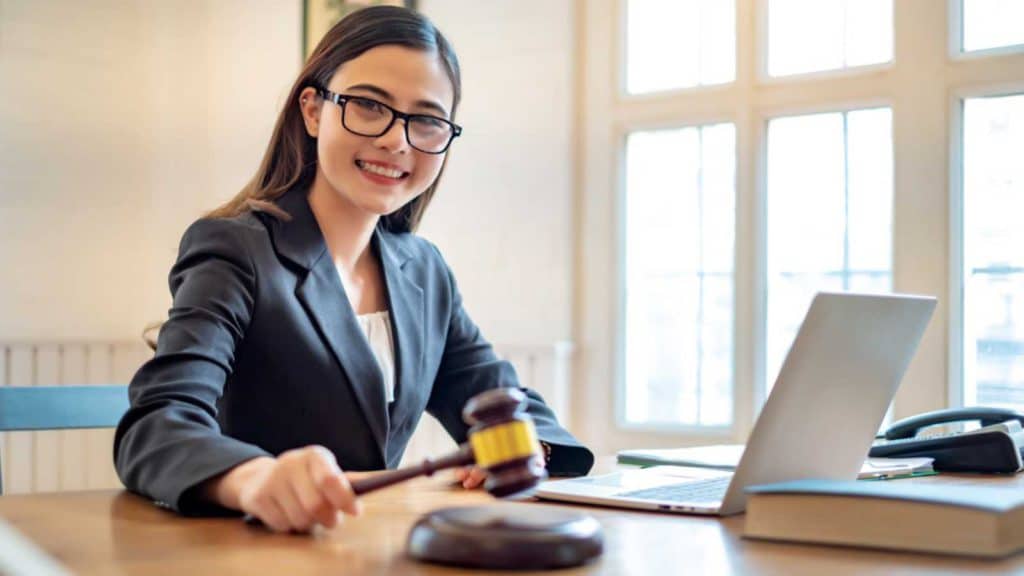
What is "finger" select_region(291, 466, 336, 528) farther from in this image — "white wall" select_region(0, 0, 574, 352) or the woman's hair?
"white wall" select_region(0, 0, 574, 352)

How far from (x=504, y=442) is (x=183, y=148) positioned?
4.19 m

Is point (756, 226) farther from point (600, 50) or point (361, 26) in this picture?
point (361, 26)

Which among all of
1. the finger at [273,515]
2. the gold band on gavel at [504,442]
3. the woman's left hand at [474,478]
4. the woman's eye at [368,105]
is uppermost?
the woman's eye at [368,105]

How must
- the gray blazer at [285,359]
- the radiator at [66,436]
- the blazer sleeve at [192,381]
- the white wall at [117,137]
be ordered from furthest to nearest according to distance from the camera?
the white wall at [117,137], the radiator at [66,436], the gray blazer at [285,359], the blazer sleeve at [192,381]

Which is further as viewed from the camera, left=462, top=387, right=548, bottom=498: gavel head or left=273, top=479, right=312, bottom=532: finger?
left=273, top=479, right=312, bottom=532: finger

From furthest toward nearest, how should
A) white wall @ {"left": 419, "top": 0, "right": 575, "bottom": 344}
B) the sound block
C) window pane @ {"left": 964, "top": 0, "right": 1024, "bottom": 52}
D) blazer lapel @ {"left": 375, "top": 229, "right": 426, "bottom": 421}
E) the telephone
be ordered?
white wall @ {"left": 419, "top": 0, "right": 575, "bottom": 344}, window pane @ {"left": 964, "top": 0, "right": 1024, "bottom": 52}, blazer lapel @ {"left": 375, "top": 229, "right": 426, "bottom": 421}, the telephone, the sound block

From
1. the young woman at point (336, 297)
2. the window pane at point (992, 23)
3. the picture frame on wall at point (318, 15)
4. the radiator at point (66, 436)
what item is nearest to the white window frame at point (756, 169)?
the window pane at point (992, 23)

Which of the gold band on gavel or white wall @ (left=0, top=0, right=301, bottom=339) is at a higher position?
white wall @ (left=0, top=0, right=301, bottom=339)

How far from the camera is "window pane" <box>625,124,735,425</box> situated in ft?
11.8

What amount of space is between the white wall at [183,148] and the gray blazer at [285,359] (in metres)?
2.15

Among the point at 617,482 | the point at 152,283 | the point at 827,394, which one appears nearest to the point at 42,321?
the point at 152,283

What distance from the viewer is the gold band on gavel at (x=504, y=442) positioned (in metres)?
0.82

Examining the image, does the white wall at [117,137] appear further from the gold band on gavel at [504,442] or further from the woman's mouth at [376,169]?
the gold band on gavel at [504,442]

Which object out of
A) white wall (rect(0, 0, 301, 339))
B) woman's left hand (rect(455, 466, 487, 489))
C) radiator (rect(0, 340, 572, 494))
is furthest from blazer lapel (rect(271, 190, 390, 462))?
white wall (rect(0, 0, 301, 339))
